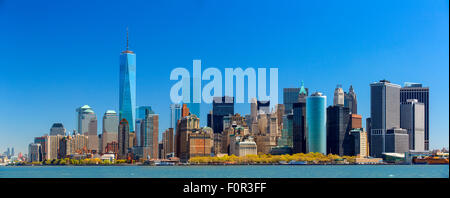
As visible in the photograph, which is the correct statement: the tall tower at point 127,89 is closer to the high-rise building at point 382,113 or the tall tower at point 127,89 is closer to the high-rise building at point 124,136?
the high-rise building at point 124,136

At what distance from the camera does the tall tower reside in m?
110

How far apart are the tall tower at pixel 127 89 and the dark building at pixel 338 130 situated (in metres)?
37.2

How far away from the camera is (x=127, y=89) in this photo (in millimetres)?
112062

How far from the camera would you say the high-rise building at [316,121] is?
97.8m

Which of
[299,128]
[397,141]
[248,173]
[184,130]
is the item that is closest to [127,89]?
[184,130]

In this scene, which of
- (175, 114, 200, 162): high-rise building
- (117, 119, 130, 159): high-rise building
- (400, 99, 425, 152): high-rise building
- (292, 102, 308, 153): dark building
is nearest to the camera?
(400, 99, 425, 152): high-rise building

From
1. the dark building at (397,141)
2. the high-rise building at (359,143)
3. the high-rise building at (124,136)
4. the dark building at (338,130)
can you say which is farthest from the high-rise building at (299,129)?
the high-rise building at (124,136)

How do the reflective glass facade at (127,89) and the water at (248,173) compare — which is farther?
the reflective glass facade at (127,89)

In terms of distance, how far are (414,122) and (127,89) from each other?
52.4 metres

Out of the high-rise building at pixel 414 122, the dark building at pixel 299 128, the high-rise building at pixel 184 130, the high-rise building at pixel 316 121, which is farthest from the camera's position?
the dark building at pixel 299 128

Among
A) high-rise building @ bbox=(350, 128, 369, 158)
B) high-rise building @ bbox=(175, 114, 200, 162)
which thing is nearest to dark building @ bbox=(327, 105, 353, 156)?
high-rise building @ bbox=(350, 128, 369, 158)

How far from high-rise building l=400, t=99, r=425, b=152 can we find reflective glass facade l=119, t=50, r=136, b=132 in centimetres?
4905

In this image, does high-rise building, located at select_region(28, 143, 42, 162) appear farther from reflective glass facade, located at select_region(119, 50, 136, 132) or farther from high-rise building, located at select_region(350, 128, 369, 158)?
high-rise building, located at select_region(350, 128, 369, 158)
